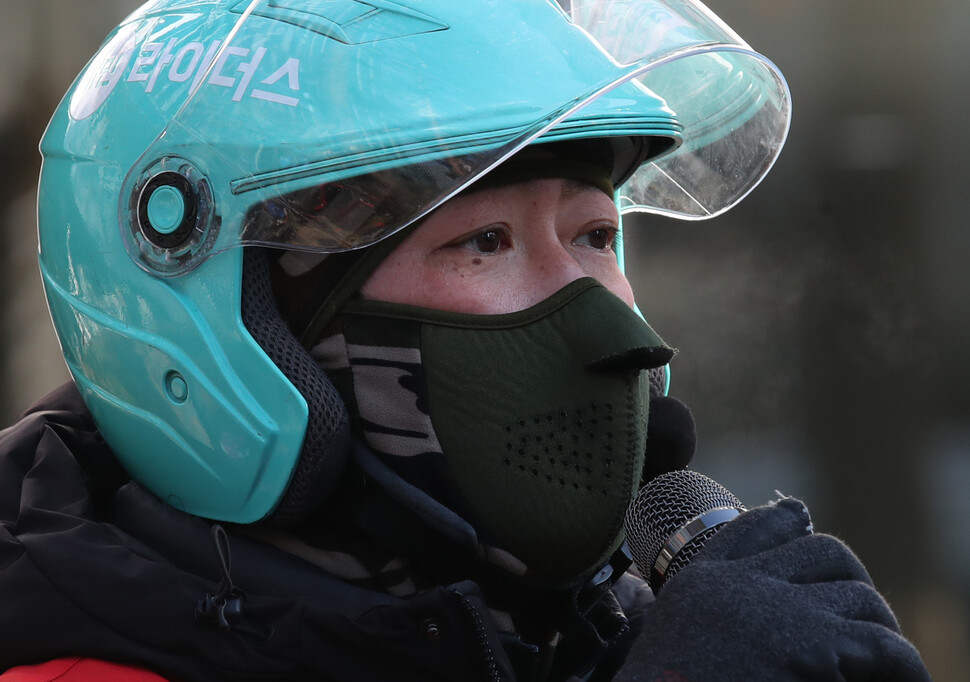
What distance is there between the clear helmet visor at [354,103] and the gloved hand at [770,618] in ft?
1.84

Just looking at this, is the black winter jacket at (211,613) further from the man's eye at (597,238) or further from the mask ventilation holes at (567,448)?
the man's eye at (597,238)

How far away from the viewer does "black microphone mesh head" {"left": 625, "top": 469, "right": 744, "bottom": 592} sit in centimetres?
127

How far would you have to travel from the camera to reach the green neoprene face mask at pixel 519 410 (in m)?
1.38

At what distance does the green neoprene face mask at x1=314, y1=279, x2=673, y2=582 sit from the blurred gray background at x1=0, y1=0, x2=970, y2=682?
3.05 metres

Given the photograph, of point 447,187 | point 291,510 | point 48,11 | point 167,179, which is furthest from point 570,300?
point 48,11

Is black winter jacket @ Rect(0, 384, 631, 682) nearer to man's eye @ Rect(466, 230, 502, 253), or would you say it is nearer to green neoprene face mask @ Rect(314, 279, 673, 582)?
green neoprene face mask @ Rect(314, 279, 673, 582)

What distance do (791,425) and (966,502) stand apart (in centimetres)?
77

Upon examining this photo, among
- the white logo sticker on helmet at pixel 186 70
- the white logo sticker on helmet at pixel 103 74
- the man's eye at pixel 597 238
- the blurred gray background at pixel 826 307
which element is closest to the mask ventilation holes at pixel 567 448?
the man's eye at pixel 597 238

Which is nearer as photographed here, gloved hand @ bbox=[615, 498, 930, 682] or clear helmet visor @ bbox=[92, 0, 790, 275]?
gloved hand @ bbox=[615, 498, 930, 682]

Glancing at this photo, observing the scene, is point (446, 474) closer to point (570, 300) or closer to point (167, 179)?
point (570, 300)

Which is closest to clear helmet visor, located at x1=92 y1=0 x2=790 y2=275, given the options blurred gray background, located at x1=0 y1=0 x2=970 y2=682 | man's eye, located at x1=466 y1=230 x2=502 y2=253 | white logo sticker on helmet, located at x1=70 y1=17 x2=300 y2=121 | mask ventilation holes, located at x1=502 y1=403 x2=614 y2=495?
white logo sticker on helmet, located at x1=70 y1=17 x2=300 y2=121

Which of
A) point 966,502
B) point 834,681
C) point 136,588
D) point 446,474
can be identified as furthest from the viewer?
point 966,502

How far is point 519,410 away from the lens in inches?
55.3

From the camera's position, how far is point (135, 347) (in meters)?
1.46
